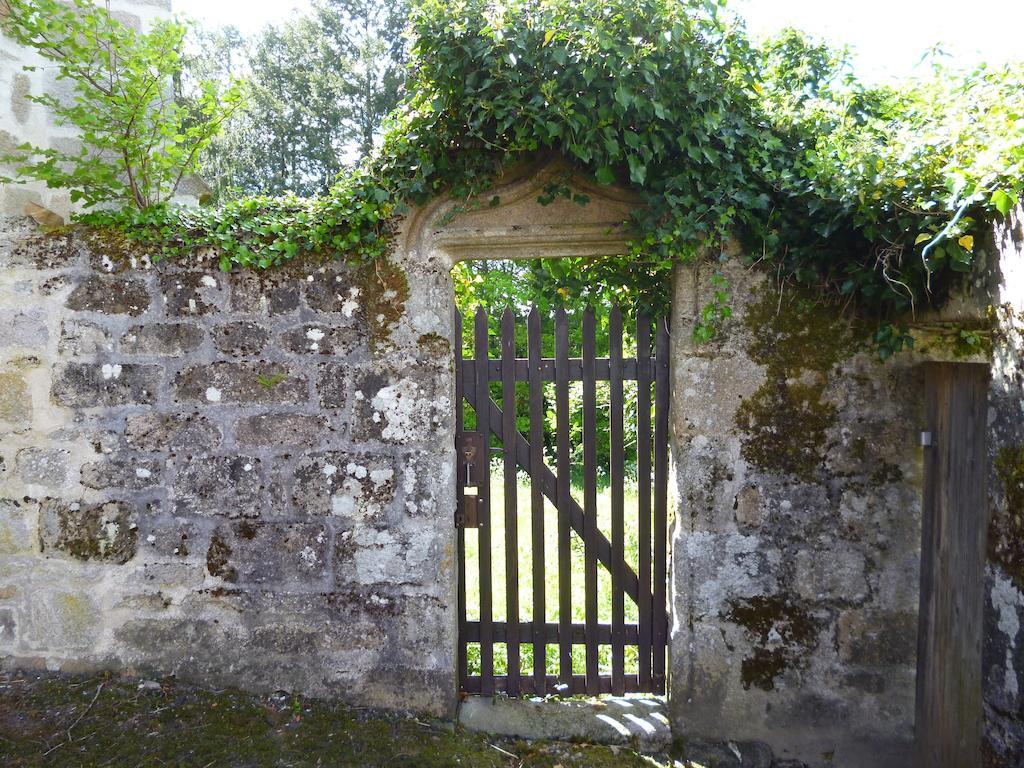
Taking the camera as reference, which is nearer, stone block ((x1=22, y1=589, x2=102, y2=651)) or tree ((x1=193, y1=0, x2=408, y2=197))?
stone block ((x1=22, y1=589, x2=102, y2=651))

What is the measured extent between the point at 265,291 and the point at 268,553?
1133 mm

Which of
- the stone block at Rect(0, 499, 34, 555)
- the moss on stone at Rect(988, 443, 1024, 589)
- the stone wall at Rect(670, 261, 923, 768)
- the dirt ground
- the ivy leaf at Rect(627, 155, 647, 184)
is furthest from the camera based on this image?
the stone block at Rect(0, 499, 34, 555)

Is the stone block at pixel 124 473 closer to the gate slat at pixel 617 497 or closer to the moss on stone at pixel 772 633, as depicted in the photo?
the gate slat at pixel 617 497

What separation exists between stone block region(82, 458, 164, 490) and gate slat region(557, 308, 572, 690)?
1749 millimetres

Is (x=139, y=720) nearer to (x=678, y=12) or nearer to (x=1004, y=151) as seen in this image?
(x=678, y=12)

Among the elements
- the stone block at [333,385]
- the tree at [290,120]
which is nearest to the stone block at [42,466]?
the stone block at [333,385]

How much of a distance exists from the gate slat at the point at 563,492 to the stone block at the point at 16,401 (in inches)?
90.6

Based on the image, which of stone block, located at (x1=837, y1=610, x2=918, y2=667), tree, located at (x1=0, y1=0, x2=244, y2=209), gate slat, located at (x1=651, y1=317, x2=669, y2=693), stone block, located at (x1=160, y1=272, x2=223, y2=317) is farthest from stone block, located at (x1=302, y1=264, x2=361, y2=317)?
stone block, located at (x1=837, y1=610, x2=918, y2=667)

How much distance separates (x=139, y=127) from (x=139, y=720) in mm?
2473

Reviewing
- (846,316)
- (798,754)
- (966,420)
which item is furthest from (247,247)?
(798,754)

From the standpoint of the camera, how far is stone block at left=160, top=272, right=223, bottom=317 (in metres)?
2.79

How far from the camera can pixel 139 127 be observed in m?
2.79

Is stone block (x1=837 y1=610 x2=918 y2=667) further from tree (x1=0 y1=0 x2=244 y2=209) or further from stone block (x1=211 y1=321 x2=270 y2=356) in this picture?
tree (x1=0 y1=0 x2=244 y2=209)

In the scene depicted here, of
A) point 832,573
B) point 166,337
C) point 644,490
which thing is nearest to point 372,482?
point 166,337
